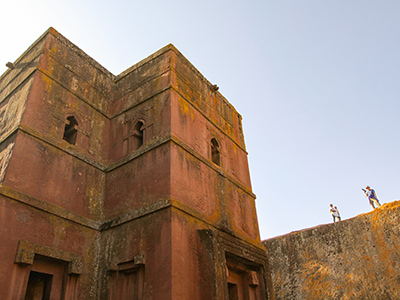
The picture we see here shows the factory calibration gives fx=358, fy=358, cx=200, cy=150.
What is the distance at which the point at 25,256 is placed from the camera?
6.43 m

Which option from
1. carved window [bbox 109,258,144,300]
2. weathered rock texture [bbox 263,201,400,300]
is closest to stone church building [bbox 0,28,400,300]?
carved window [bbox 109,258,144,300]

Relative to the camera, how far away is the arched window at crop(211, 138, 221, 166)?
9805 millimetres

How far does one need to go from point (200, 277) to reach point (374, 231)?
8.90m

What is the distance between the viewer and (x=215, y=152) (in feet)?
32.7

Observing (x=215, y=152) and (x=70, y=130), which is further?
(x=215, y=152)

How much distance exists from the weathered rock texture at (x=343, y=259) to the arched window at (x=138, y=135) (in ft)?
30.7

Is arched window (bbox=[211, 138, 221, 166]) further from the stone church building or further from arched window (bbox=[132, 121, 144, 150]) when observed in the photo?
arched window (bbox=[132, 121, 144, 150])

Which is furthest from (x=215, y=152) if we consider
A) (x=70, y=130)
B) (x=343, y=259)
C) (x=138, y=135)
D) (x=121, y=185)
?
(x=343, y=259)

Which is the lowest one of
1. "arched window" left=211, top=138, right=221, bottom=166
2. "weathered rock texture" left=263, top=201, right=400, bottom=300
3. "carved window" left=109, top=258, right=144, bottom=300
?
"carved window" left=109, top=258, right=144, bottom=300

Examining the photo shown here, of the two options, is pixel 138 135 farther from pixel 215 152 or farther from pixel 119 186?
pixel 215 152

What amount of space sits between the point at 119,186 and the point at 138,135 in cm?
144

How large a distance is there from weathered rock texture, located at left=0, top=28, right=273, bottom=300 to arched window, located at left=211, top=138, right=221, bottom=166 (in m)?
0.03

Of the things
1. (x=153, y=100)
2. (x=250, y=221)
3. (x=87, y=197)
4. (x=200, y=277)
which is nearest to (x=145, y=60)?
(x=153, y=100)

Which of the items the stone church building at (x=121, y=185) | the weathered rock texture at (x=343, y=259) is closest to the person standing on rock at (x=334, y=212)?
the weathered rock texture at (x=343, y=259)
